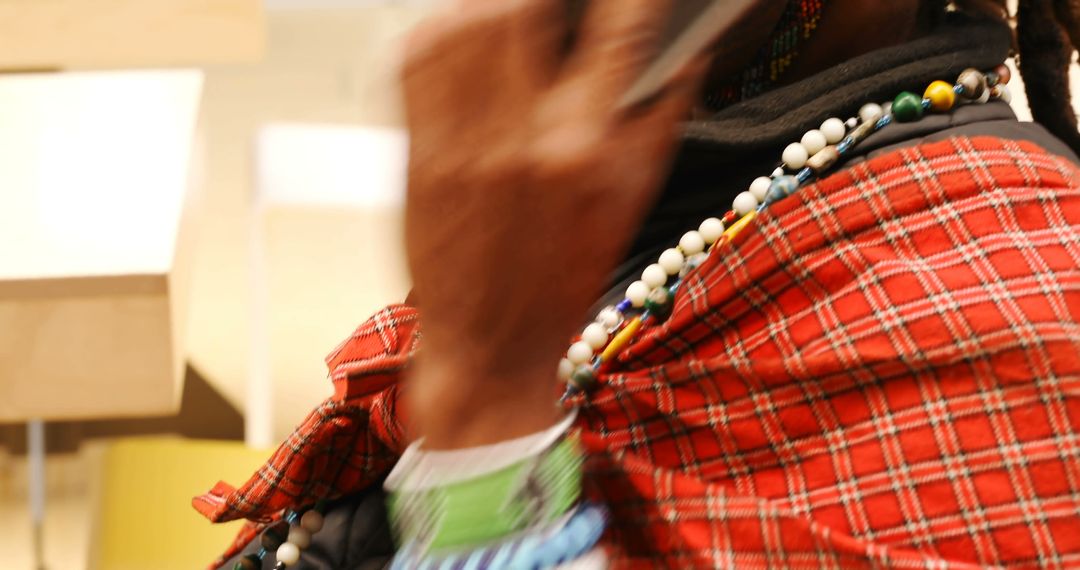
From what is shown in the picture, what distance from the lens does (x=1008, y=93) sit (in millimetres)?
508

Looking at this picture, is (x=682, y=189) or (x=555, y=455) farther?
(x=682, y=189)

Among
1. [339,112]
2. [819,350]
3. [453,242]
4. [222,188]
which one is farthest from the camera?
[339,112]

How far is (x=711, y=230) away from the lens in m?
0.48

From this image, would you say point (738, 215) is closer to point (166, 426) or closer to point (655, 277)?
point (655, 277)

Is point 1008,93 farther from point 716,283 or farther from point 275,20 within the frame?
point 275,20

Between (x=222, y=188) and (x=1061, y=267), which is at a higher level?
(x=1061, y=267)

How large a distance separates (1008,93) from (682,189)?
14 cm

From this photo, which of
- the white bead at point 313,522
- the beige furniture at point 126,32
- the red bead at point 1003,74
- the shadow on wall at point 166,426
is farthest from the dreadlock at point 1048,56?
the shadow on wall at point 166,426

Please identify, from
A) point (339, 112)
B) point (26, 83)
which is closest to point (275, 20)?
point (339, 112)

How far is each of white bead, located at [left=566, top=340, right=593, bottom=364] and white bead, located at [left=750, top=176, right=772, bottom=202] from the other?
9 cm

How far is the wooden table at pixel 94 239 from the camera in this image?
2.72 feet

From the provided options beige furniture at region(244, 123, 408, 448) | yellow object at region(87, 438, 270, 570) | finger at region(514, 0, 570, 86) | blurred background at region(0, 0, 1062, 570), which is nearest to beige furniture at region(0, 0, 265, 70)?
blurred background at region(0, 0, 1062, 570)

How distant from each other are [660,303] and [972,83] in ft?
0.51

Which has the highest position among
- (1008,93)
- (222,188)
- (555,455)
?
(1008,93)
